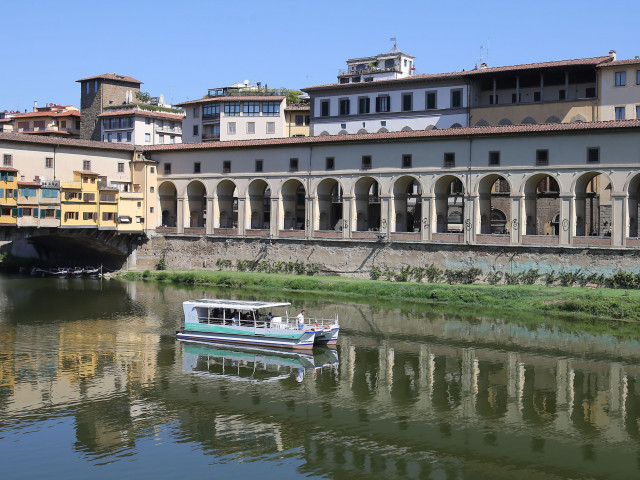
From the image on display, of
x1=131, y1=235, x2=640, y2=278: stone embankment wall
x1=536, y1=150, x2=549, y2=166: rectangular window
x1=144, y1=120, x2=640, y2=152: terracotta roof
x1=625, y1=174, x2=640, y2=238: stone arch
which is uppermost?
x1=144, y1=120, x2=640, y2=152: terracotta roof

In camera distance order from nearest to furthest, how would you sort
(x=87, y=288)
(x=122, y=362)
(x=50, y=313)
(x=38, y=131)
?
(x=122, y=362) < (x=50, y=313) < (x=87, y=288) < (x=38, y=131)

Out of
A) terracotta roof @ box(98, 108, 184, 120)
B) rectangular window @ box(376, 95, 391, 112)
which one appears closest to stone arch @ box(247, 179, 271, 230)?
rectangular window @ box(376, 95, 391, 112)

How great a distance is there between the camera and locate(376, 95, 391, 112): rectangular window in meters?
71.6

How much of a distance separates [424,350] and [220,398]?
1203 cm

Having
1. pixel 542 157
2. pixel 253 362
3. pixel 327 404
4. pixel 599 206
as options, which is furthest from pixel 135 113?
pixel 327 404

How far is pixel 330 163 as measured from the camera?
63094 mm

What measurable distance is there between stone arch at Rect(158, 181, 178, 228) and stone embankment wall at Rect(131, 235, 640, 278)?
9.53 feet

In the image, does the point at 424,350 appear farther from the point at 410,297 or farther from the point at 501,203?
the point at 501,203

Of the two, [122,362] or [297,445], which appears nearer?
[297,445]

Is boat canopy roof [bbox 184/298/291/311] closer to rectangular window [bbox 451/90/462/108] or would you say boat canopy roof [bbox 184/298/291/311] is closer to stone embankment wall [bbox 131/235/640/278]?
stone embankment wall [bbox 131/235/640/278]

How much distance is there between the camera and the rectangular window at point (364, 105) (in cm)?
7281

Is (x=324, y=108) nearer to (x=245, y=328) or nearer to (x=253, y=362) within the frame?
(x=245, y=328)

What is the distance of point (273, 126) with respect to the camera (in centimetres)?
8269

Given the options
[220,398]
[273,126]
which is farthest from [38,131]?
[220,398]
